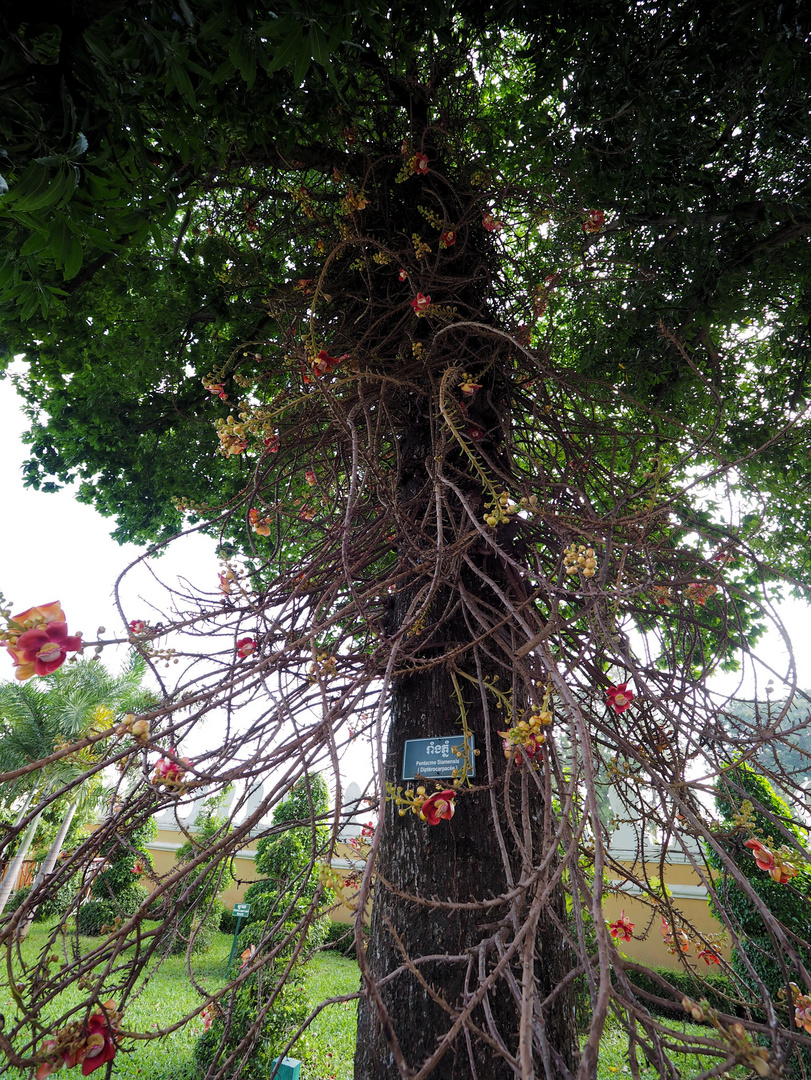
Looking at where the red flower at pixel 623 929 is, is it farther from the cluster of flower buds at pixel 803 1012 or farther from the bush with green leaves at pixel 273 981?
the bush with green leaves at pixel 273 981

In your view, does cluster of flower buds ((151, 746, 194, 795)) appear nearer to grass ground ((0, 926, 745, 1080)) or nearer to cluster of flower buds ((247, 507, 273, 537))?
cluster of flower buds ((247, 507, 273, 537))

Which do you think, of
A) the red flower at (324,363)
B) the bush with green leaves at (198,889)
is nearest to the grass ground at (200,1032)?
the bush with green leaves at (198,889)

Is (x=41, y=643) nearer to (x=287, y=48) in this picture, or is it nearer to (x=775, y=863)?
(x=287, y=48)

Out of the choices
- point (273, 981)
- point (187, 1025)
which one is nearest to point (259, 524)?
point (273, 981)

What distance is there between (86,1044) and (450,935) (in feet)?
2.30

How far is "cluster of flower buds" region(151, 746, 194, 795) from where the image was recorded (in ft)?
2.91

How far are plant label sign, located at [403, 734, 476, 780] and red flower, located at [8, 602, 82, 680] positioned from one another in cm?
87

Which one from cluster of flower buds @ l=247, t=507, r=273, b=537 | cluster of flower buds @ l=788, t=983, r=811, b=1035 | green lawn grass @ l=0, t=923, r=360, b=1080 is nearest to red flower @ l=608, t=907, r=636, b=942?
cluster of flower buds @ l=788, t=983, r=811, b=1035

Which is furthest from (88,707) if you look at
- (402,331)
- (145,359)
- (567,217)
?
(567,217)

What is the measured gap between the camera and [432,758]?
144 cm

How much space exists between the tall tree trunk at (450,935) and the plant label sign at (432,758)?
0.04 metres

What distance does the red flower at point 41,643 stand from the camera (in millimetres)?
939

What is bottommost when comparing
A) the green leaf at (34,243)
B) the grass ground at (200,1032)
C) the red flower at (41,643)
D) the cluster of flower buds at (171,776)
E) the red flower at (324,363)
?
the grass ground at (200,1032)

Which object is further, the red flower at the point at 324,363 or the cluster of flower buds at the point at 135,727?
the red flower at the point at 324,363
